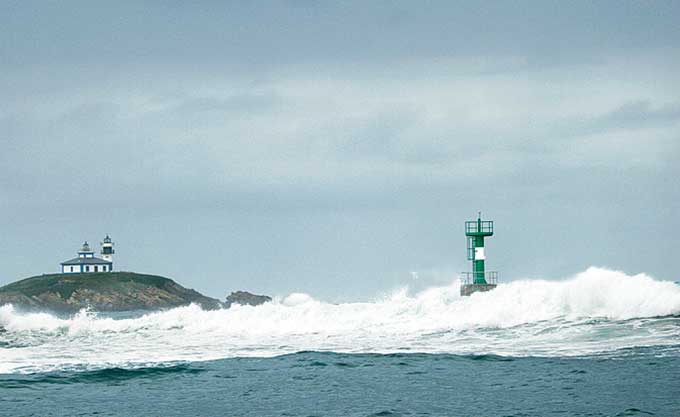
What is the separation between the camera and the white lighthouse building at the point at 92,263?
496 ft

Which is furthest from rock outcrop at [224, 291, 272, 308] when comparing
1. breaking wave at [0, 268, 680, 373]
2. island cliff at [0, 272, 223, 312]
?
breaking wave at [0, 268, 680, 373]

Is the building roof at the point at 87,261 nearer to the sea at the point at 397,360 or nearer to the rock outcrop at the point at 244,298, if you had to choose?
the rock outcrop at the point at 244,298

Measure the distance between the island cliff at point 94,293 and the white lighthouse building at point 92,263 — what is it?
11.6 ft

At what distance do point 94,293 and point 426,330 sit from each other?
109m

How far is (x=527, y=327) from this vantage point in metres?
33.2

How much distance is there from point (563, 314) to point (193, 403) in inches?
657

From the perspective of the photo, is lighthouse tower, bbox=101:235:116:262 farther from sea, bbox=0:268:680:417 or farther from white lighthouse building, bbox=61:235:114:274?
sea, bbox=0:268:680:417

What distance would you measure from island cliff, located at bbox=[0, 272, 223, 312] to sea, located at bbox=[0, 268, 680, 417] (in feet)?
306

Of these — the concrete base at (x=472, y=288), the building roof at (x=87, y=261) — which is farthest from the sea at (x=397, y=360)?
the building roof at (x=87, y=261)

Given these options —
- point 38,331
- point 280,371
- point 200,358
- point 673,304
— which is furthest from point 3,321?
point 673,304

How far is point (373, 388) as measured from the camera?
23094mm

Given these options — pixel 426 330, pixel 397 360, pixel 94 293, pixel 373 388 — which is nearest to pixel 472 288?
pixel 426 330

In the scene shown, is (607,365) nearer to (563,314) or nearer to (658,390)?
(658,390)

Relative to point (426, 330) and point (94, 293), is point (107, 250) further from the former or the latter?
point (426, 330)
